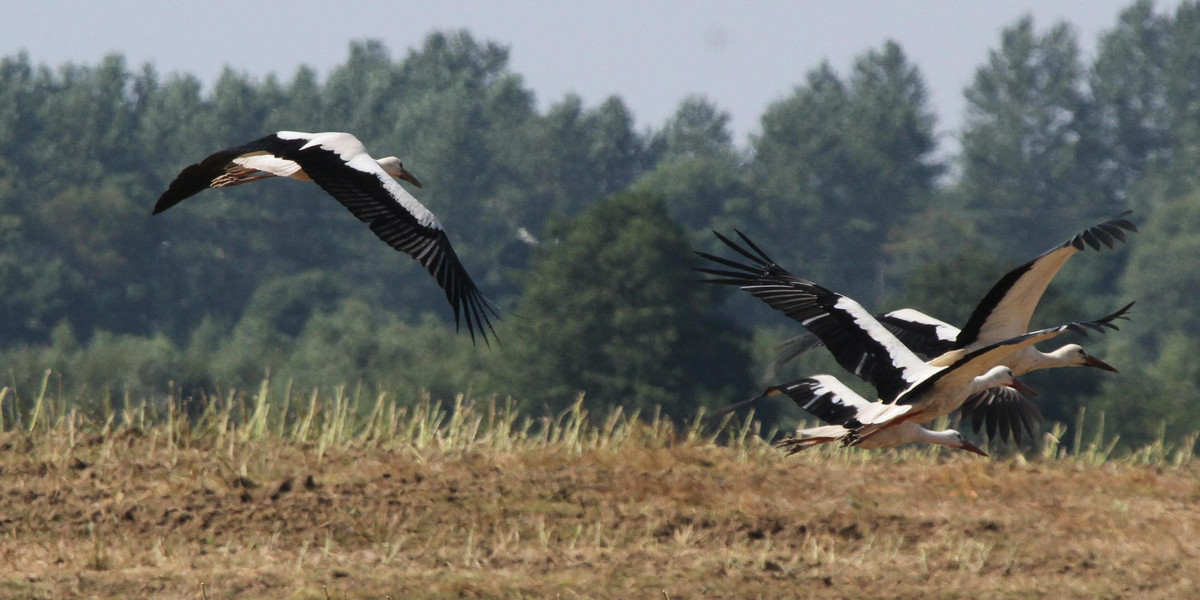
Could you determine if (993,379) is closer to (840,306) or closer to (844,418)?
(840,306)

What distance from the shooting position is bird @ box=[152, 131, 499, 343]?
8688mm

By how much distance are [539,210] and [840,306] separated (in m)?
75.8

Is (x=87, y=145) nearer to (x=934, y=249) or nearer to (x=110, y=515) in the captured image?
(x=934, y=249)

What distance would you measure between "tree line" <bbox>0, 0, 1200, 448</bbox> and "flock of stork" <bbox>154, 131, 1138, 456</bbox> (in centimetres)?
3417

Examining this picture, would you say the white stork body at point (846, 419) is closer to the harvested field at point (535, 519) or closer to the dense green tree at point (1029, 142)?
the harvested field at point (535, 519)

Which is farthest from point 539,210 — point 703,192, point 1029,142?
point 1029,142

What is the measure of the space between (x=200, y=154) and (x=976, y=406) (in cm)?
7714

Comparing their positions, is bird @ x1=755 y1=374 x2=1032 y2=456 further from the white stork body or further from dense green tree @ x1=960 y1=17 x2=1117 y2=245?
dense green tree @ x1=960 y1=17 x2=1117 y2=245

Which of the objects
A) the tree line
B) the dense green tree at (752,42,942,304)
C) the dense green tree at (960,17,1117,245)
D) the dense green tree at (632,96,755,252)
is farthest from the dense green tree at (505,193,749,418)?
the dense green tree at (960,17,1117,245)

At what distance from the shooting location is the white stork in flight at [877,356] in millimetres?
8953

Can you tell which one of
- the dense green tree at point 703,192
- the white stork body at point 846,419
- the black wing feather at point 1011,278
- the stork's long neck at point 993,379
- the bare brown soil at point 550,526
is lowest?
the bare brown soil at point 550,526

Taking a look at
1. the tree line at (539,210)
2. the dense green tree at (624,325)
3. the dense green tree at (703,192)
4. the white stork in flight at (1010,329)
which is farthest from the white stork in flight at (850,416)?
the dense green tree at (703,192)

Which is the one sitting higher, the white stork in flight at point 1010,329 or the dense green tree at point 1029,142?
the dense green tree at point 1029,142

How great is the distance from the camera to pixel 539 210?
280ft
